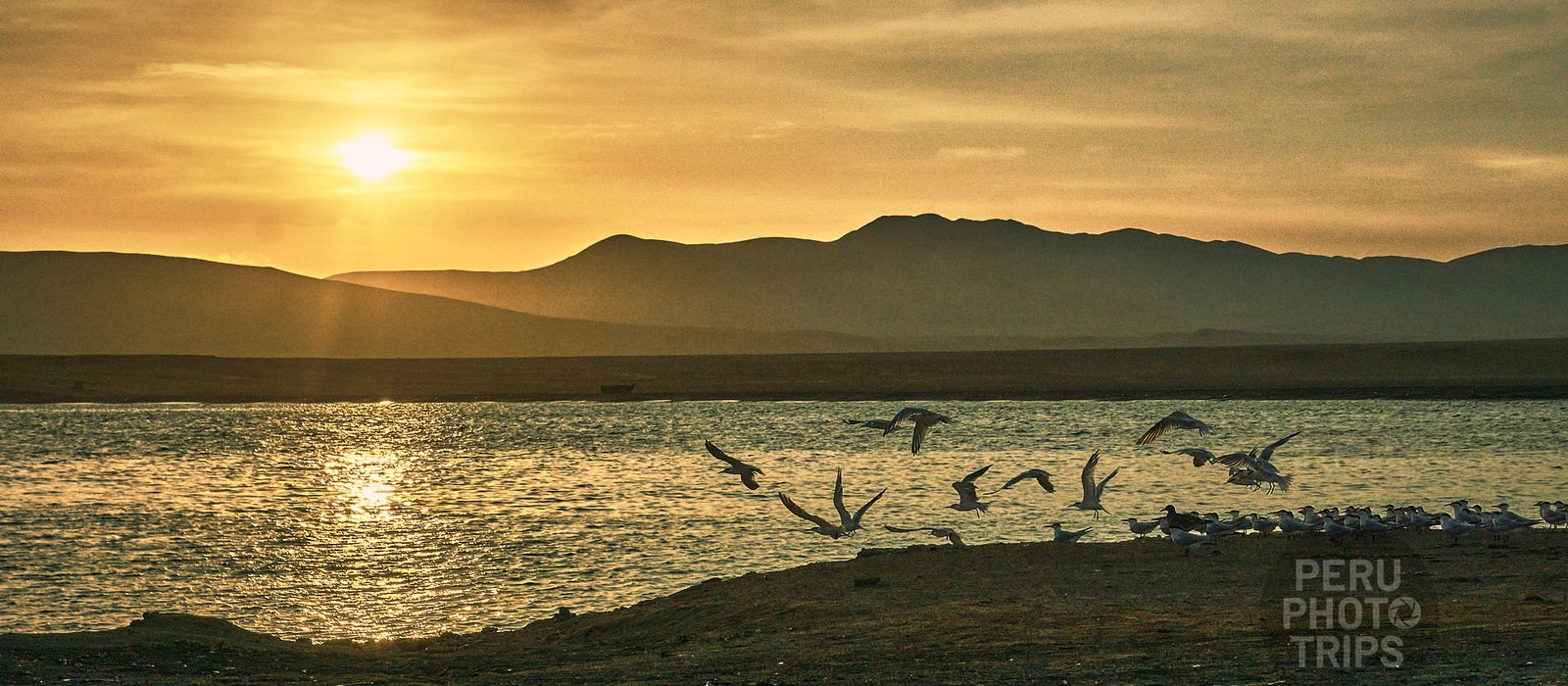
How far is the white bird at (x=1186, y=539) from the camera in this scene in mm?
18156

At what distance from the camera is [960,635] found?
13.1 m

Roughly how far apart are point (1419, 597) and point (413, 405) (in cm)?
6699

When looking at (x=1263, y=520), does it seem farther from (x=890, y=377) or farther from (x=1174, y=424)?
(x=890, y=377)

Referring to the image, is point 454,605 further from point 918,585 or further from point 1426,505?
point 1426,505

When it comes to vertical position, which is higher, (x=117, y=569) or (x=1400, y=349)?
(x=1400, y=349)

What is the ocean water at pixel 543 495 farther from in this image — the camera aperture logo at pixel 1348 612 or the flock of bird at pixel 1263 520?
the camera aperture logo at pixel 1348 612

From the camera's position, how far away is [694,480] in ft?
110

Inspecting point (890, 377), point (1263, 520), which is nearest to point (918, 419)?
point (1263, 520)

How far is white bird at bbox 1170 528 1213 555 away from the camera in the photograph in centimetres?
1816

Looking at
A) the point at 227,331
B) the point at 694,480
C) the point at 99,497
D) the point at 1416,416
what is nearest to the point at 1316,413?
the point at 1416,416

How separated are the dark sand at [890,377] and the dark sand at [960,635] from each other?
5115 centimetres

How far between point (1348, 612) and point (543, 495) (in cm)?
2054

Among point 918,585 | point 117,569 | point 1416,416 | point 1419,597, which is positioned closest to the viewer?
point 1419,597

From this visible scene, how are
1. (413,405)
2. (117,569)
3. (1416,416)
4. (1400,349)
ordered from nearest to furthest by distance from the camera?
1. (117,569)
2. (1416,416)
3. (413,405)
4. (1400,349)
